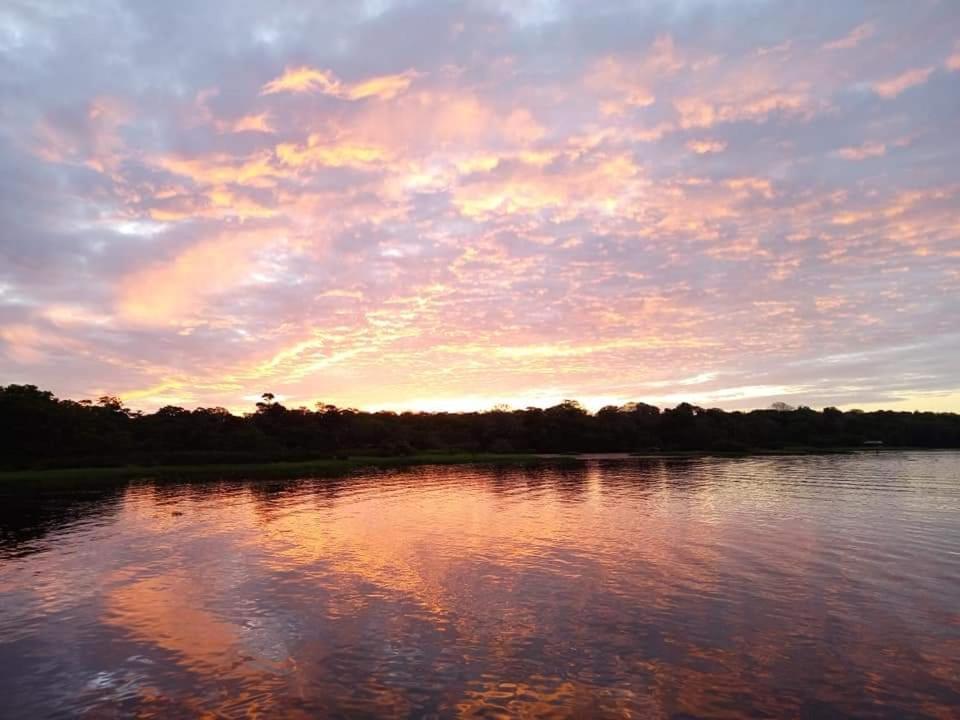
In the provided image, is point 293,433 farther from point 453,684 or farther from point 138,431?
point 453,684

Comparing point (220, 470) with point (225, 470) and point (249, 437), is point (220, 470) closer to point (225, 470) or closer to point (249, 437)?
point (225, 470)

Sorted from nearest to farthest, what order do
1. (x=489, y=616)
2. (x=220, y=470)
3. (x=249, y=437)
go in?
(x=489, y=616) < (x=220, y=470) < (x=249, y=437)

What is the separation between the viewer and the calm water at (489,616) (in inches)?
614

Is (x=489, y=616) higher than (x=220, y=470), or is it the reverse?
(x=220, y=470)

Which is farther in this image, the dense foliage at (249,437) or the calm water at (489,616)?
the dense foliage at (249,437)

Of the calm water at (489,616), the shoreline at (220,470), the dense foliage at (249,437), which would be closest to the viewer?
the calm water at (489,616)

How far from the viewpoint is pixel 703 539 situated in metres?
36.7

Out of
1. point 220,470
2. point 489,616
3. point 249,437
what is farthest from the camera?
point 249,437

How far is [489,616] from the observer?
875 inches

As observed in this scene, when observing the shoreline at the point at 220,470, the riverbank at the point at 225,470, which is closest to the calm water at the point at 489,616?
the shoreline at the point at 220,470

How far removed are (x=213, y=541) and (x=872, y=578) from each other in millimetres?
36531

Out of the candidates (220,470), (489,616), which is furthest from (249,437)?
(489,616)

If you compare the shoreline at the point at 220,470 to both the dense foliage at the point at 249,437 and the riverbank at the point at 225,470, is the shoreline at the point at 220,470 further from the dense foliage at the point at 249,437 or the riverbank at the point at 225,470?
the dense foliage at the point at 249,437

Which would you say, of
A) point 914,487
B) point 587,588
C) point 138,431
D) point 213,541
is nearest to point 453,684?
point 587,588
